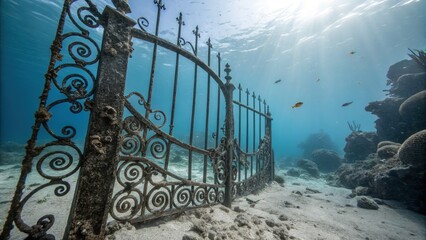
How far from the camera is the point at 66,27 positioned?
23.7 metres

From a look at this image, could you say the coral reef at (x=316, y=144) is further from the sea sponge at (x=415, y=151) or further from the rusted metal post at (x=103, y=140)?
the rusted metal post at (x=103, y=140)

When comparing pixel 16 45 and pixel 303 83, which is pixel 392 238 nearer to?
pixel 16 45

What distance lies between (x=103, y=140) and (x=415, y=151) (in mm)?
9017

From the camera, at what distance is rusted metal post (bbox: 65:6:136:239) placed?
172 centimetres

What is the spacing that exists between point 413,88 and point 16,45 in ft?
158

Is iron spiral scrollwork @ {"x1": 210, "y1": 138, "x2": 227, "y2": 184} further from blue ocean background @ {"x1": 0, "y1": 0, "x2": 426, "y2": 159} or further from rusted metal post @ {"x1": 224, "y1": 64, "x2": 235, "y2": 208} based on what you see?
blue ocean background @ {"x1": 0, "y1": 0, "x2": 426, "y2": 159}

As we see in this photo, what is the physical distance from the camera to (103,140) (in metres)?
1.90

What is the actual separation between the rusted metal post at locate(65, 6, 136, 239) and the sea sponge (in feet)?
28.6

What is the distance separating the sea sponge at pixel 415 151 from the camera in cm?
570

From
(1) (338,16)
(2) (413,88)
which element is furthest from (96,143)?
(1) (338,16)

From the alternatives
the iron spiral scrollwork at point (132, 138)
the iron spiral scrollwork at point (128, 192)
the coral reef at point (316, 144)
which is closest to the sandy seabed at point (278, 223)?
the iron spiral scrollwork at point (128, 192)

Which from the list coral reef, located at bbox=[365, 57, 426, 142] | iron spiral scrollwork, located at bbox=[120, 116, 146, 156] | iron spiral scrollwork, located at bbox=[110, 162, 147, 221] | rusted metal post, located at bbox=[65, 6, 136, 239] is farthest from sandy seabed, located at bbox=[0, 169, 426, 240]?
coral reef, located at bbox=[365, 57, 426, 142]

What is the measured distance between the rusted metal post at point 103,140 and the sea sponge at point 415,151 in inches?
343

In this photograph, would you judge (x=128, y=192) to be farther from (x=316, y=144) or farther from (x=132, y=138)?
(x=316, y=144)
